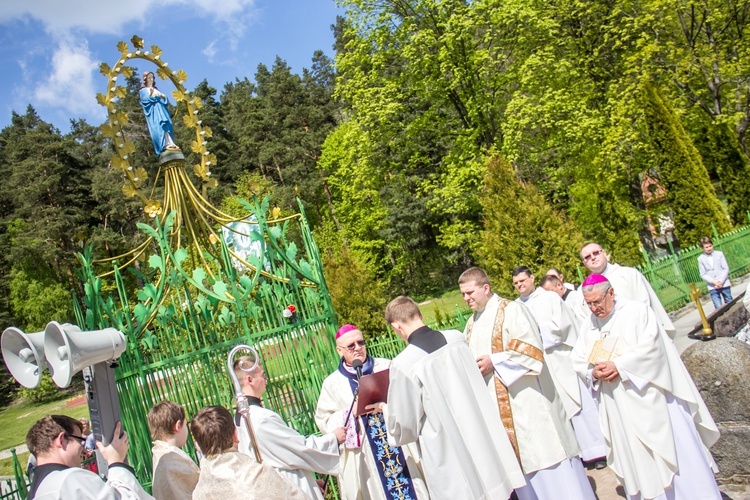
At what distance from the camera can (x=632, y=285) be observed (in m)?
5.40

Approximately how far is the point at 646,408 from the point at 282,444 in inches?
103

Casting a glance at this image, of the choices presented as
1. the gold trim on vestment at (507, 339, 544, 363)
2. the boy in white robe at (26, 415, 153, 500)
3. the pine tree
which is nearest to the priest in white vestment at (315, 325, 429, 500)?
the gold trim on vestment at (507, 339, 544, 363)

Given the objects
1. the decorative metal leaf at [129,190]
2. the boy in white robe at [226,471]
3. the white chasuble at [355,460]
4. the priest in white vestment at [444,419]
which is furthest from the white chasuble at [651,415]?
the decorative metal leaf at [129,190]

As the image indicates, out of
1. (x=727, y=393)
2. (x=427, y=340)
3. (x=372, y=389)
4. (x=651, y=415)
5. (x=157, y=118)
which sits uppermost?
(x=157, y=118)

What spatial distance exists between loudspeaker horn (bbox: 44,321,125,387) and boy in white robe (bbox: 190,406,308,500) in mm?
762

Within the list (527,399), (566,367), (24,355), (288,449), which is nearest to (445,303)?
(566,367)

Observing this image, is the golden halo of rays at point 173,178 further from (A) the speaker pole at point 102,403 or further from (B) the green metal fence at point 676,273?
(B) the green metal fence at point 676,273

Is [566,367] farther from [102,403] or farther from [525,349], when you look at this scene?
[102,403]

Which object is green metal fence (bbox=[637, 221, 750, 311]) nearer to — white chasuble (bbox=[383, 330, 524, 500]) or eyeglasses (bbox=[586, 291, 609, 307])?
eyeglasses (bbox=[586, 291, 609, 307])

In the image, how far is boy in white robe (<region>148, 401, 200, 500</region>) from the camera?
12.5ft

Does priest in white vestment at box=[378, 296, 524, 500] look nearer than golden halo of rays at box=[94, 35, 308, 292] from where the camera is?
Yes

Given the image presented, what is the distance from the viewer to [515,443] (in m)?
4.56

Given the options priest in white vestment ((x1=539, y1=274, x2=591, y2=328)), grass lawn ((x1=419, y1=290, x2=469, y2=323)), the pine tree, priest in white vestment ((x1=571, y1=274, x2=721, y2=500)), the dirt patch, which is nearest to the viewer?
priest in white vestment ((x1=571, y1=274, x2=721, y2=500))

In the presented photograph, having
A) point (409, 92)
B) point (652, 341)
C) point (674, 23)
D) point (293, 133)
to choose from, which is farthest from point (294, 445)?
point (293, 133)
